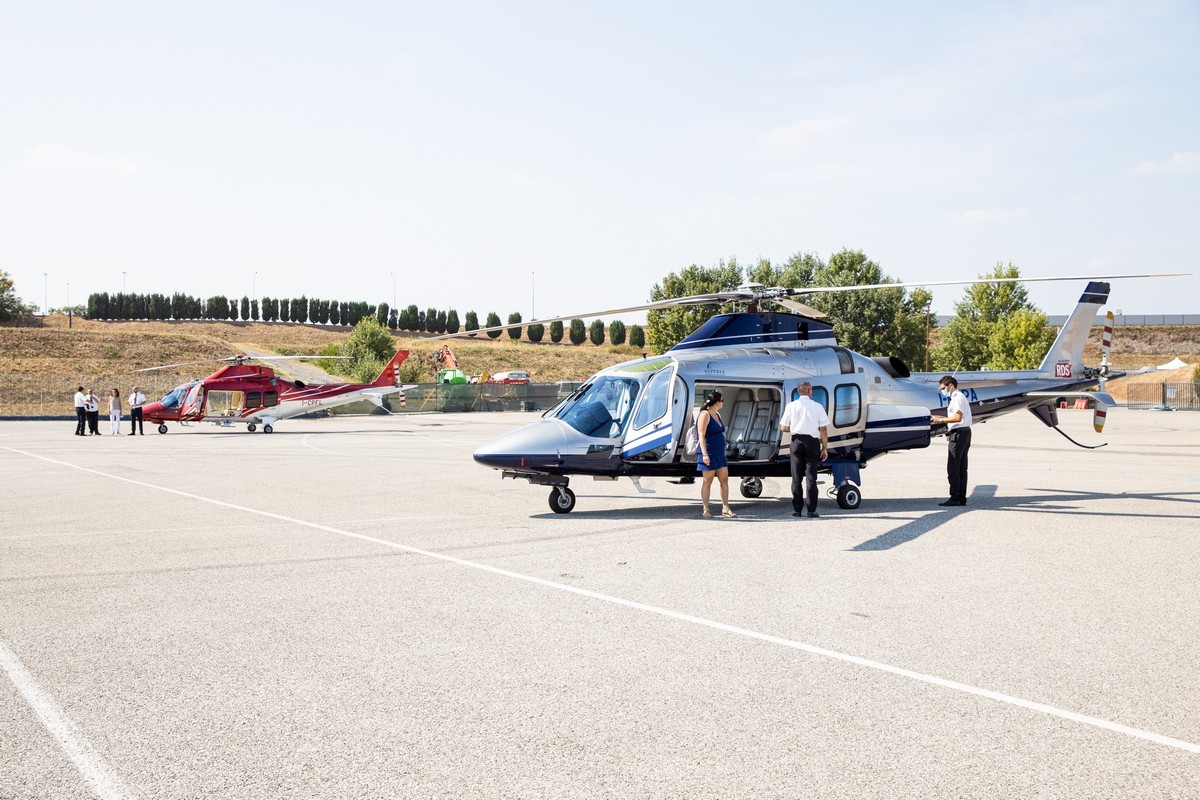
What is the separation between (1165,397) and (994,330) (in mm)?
17246

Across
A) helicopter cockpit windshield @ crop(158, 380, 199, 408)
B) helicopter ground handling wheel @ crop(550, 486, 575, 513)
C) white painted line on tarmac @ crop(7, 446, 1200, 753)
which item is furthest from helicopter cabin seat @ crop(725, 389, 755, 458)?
helicopter cockpit windshield @ crop(158, 380, 199, 408)

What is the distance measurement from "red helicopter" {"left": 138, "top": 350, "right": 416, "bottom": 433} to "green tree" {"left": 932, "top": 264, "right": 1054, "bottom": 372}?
55.9 metres

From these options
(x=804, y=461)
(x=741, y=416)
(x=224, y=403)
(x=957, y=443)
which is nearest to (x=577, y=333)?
(x=224, y=403)

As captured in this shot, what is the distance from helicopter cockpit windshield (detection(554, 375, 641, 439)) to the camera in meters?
12.8

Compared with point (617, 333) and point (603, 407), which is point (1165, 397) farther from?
point (617, 333)

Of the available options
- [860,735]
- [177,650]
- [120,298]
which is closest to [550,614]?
[177,650]

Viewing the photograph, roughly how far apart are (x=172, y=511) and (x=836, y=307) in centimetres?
5983

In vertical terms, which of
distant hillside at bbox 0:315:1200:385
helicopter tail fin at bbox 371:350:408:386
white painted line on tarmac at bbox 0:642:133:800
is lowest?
white painted line on tarmac at bbox 0:642:133:800

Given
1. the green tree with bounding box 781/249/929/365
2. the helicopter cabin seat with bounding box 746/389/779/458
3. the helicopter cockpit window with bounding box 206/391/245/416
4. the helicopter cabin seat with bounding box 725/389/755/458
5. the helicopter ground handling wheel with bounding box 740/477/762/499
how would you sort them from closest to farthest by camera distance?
the helicopter cabin seat with bounding box 746/389/779/458, the helicopter cabin seat with bounding box 725/389/755/458, the helicopter ground handling wheel with bounding box 740/477/762/499, the helicopter cockpit window with bounding box 206/391/245/416, the green tree with bounding box 781/249/929/365

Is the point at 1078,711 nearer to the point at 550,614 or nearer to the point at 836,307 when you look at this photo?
the point at 550,614

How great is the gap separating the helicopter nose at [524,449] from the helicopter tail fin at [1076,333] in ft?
30.3

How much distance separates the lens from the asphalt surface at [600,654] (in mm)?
4082

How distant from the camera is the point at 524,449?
12.3 metres

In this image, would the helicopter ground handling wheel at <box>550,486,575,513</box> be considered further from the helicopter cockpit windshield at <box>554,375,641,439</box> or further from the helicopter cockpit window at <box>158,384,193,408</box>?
the helicopter cockpit window at <box>158,384,193,408</box>
